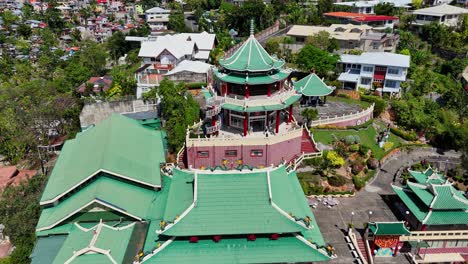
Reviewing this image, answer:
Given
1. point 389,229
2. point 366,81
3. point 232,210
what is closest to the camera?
point 232,210

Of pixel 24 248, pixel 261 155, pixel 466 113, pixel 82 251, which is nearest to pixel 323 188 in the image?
pixel 261 155

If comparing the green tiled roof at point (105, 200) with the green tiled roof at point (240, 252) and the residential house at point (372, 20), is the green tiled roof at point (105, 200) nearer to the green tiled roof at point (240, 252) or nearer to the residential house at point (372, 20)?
the green tiled roof at point (240, 252)

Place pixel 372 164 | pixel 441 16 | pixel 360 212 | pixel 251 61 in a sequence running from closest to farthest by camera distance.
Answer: pixel 360 212 < pixel 251 61 < pixel 372 164 < pixel 441 16

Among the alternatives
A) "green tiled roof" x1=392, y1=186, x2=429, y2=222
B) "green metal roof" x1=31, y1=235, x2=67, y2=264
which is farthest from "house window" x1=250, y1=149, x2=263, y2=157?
"green metal roof" x1=31, y1=235, x2=67, y2=264

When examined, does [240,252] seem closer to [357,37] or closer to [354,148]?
[354,148]

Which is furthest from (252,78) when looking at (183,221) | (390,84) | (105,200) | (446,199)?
(390,84)

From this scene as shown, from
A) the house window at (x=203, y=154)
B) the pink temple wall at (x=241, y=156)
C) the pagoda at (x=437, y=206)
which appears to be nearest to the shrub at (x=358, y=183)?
the pagoda at (x=437, y=206)
